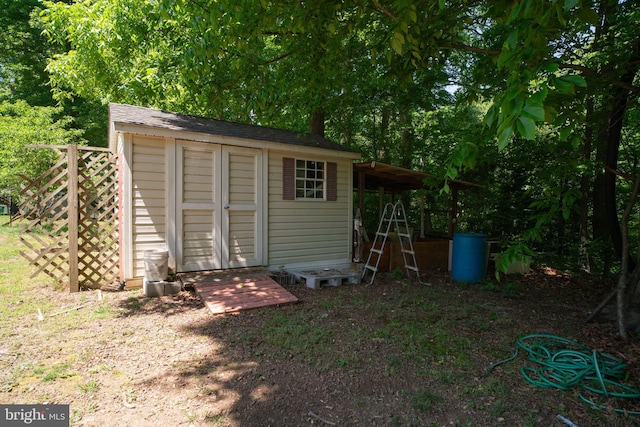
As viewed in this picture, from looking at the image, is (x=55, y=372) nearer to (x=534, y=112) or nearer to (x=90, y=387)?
(x=90, y=387)

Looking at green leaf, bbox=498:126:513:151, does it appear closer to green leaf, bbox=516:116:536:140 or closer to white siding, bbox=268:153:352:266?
green leaf, bbox=516:116:536:140

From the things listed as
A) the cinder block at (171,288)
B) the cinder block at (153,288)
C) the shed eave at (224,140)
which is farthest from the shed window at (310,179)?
the cinder block at (153,288)

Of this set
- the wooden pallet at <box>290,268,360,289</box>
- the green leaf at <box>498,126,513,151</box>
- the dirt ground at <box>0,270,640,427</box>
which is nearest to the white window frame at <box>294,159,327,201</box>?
the wooden pallet at <box>290,268,360,289</box>

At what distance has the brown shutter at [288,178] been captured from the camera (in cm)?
646

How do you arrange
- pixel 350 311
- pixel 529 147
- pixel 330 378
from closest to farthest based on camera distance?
pixel 330 378
pixel 350 311
pixel 529 147

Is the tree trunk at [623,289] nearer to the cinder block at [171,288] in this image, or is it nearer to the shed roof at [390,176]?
the shed roof at [390,176]

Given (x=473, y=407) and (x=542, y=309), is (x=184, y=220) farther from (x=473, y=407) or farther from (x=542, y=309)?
(x=542, y=309)

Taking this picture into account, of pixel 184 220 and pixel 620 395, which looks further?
pixel 184 220

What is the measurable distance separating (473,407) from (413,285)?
3820 mm

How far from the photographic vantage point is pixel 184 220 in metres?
5.44

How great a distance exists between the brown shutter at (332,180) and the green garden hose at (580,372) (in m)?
4.52

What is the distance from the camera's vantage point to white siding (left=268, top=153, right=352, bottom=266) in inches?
251

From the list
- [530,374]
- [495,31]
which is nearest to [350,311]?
[530,374]

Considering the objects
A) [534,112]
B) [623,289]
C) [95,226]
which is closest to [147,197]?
[95,226]
